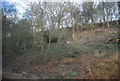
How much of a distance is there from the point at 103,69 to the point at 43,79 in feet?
3.88

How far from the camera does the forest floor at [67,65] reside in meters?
2.48

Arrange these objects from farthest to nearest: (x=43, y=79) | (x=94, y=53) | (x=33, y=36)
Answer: (x=33, y=36) < (x=94, y=53) < (x=43, y=79)

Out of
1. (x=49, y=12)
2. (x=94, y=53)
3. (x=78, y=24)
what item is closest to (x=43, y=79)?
(x=94, y=53)

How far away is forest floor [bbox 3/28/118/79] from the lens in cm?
248

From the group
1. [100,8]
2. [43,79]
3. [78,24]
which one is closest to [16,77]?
[43,79]

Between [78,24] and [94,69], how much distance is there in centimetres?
300

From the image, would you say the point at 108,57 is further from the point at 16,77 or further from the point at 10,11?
the point at 10,11

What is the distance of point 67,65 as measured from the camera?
10.3ft

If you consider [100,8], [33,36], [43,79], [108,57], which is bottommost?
[43,79]

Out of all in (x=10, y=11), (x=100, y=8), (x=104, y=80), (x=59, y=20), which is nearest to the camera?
(x=104, y=80)

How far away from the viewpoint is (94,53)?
320 centimetres

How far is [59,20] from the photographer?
4.70 metres

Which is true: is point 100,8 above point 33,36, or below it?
above

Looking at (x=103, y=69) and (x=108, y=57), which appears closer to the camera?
(x=103, y=69)
